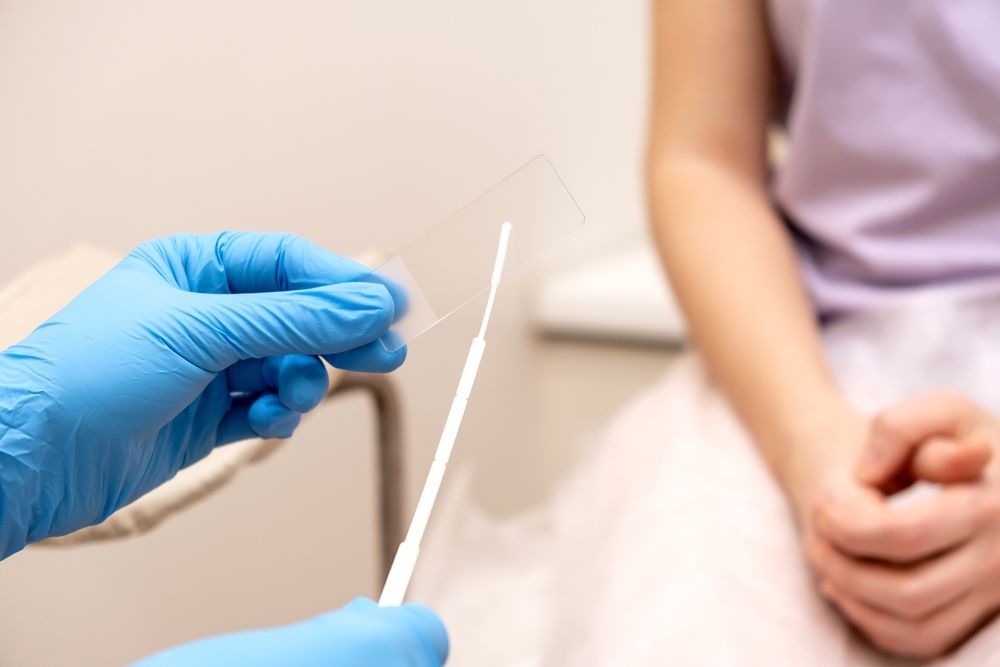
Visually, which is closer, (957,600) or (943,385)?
(957,600)

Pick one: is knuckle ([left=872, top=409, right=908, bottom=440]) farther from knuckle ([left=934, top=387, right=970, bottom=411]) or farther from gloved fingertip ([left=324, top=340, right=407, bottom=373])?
gloved fingertip ([left=324, top=340, right=407, bottom=373])

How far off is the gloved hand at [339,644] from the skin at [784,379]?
23 centimetres

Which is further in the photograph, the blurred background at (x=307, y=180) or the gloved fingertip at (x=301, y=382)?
the blurred background at (x=307, y=180)

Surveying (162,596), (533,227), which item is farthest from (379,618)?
(162,596)

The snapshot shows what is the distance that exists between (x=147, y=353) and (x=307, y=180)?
380mm

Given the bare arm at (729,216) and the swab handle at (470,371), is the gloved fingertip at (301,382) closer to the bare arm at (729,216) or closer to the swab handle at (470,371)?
the swab handle at (470,371)

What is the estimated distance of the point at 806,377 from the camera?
0.58m

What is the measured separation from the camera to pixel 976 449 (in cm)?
46

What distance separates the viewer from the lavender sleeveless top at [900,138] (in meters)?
0.60

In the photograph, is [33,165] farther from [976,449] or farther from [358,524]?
[976,449]

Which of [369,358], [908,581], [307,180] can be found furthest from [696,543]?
[307,180]

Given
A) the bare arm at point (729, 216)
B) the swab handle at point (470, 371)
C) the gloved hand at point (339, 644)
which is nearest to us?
the gloved hand at point (339, 644)

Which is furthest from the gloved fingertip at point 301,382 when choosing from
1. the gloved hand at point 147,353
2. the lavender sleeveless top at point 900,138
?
the lavender sleeveless top at point 900,138

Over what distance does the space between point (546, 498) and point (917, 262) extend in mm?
673
